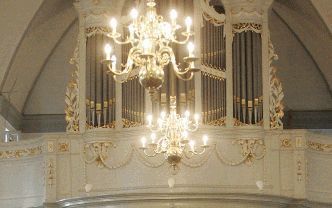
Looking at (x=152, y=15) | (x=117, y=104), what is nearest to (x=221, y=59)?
(x=117, y=104)

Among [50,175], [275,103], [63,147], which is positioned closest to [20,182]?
[50,175]

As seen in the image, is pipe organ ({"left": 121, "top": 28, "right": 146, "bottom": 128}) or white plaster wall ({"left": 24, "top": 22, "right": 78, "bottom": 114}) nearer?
pipe organ ({"left": 121, "top": 28, "right": 146, "bottom": 128})

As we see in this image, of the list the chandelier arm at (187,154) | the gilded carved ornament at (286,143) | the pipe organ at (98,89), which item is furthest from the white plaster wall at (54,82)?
the gilded carved ornament at (286,143)

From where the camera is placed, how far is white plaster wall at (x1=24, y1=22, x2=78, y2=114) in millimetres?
27453

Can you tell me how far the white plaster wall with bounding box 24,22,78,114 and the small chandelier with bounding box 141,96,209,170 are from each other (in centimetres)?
511

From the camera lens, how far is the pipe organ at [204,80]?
76.5ft

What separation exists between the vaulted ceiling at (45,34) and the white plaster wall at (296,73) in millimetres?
56

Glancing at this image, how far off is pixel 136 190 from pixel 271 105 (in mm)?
3148

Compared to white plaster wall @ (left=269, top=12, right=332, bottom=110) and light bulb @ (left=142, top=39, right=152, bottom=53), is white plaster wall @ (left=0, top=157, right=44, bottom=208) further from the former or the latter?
light bulb @ (left=142, top=39, right=152, bottom=53)

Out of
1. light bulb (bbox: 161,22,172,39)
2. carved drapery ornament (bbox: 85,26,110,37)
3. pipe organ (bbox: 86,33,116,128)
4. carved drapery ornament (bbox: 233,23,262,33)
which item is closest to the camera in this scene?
light bulb (bbox: 161,22,172,39)

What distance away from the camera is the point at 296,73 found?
89.6 ft

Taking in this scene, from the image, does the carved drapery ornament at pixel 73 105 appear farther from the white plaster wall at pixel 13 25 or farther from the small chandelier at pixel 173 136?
the white plaster wall at pixel 13 25

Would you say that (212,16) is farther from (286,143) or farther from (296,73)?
(296,73)

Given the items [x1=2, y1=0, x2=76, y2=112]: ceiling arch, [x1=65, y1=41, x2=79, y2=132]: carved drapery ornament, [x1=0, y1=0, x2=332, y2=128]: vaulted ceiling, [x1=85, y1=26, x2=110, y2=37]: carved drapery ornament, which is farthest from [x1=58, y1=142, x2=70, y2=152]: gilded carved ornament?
[x1=2, y1=0, x2=76, y2=112]: ceiling arch
